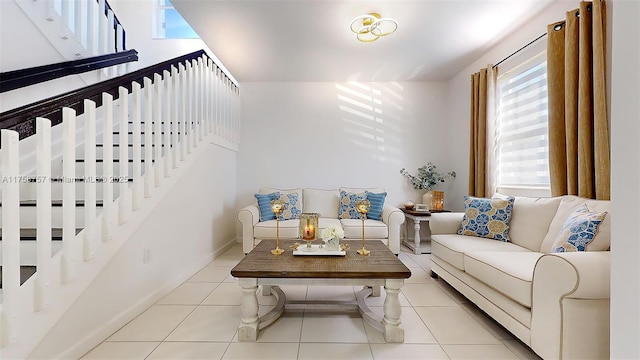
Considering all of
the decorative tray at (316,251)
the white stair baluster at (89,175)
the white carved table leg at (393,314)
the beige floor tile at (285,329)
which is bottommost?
the beige floor tile at (285,329)

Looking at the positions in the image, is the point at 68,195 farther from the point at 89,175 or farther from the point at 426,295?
the point at 426,295

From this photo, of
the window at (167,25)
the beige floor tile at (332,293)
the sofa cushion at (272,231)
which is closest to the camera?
the beige floor tile at (332,293)

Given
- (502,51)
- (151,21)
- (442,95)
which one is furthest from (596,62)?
(151,21)

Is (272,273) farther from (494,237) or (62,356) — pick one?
(494,237)

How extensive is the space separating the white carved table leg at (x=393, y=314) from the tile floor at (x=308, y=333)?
0.05 m

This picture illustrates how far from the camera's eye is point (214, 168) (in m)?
3.54

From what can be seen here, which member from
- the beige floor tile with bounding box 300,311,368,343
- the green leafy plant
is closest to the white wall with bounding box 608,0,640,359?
the beige floor tile with bounding box 300,311,368,343

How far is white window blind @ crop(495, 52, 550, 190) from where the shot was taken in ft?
8.77

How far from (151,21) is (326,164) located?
11.8 ft

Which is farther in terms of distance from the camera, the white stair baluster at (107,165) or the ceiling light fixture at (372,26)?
the ceiling light fixture at (372,26)

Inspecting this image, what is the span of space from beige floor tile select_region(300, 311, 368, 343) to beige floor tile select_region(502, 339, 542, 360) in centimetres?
90

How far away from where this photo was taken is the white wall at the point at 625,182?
812 mm

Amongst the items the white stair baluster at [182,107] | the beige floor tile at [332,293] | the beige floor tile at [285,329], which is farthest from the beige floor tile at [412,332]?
the white stair baluster at [182,107]

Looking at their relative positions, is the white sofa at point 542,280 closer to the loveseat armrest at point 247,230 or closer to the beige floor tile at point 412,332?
the beige floor tile at point 412,332
